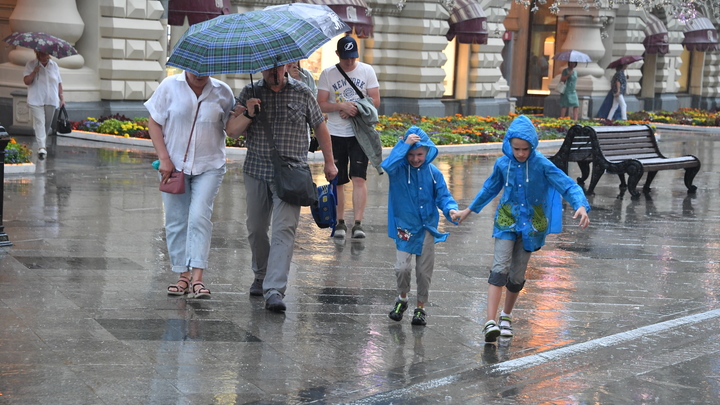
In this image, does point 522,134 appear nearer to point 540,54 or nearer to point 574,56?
point 574,56

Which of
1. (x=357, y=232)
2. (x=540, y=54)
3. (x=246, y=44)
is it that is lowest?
(x=357, y=232)

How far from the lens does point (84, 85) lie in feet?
67.4

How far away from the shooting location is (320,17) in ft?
23.4

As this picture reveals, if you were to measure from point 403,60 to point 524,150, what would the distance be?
21.7m

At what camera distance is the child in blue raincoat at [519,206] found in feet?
21.7

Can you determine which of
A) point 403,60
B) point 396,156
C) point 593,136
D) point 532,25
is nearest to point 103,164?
point 593,136

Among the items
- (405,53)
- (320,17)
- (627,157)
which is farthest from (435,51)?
(320,17)

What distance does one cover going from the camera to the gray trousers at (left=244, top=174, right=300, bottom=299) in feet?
23.2

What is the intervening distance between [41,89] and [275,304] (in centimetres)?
965

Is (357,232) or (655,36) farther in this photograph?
(655,36)

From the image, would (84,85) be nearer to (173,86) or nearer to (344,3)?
(344,3)

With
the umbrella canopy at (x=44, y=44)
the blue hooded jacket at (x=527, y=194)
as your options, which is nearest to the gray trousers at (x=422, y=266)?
the blue hooded jacket at (x=527, y=194)

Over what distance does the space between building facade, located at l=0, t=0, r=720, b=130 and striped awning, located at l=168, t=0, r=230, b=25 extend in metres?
0.03

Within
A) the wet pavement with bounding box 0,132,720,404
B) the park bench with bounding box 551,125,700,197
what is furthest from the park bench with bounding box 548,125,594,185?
the wet pavement with bounding box 0,132,720,404
